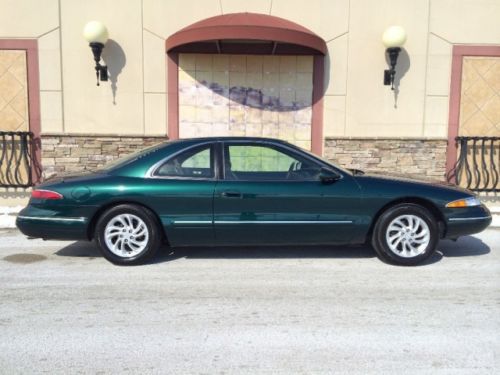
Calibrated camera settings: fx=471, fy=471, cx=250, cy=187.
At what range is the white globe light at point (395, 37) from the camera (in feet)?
28.6

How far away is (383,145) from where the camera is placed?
9.23 meters

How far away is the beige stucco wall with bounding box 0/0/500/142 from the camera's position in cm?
898

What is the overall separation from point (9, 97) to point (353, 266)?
7.33m

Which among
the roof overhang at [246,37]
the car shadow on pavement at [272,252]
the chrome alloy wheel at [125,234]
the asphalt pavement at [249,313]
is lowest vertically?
the asphalt pavement at [249,313]

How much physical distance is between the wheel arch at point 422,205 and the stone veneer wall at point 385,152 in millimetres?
3857

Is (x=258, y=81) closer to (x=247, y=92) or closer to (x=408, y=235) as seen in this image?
(x=247, y=92)

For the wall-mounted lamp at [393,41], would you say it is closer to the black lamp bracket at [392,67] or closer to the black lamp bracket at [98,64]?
the black lamp bracket at [392,67]

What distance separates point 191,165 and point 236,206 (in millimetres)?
709

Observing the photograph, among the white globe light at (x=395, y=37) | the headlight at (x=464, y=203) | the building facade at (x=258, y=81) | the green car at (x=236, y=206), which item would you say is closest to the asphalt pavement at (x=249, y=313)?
the green car at (x=236, y=206)

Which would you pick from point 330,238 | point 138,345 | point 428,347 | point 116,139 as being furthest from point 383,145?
point 138,345

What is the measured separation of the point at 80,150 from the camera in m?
9.02

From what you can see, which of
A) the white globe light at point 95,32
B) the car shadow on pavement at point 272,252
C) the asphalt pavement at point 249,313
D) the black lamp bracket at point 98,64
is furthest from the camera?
the black lamp bracket at point 98,64

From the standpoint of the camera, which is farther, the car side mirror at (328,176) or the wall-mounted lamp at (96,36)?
the wall-mounted lamp at (96,36)

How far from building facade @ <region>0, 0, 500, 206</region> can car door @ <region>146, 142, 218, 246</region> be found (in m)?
4.01
